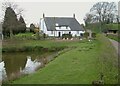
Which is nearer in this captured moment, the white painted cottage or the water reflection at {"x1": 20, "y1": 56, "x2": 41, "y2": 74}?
the water reflection at {"x1": 20, "y1": 56, "x2": 41, "y2": 74}

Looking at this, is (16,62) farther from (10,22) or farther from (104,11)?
(104,11)

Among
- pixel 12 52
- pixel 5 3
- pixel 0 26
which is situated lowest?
pixel 12 52

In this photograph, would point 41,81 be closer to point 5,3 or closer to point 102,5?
point 5,3

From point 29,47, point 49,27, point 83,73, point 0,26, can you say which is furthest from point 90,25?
point 83,73

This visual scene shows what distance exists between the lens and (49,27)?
67.6 m

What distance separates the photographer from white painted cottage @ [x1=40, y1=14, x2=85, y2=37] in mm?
67812

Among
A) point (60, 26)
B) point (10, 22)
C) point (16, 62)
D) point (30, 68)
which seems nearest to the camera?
point (30, 68)

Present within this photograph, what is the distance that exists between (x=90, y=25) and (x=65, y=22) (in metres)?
10.3

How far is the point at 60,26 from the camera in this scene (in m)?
68.8

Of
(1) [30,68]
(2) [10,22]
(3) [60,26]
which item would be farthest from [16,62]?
(3) [60,26]

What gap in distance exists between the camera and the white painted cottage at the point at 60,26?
67812mm

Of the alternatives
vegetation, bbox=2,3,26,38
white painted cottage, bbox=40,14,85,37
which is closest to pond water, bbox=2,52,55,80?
vegetation, bbox=2,3,26,38

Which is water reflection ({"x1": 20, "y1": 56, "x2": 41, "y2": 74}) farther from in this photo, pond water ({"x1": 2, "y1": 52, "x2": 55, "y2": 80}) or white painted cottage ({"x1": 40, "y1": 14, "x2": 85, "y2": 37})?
white painted cottage ({"x1": 40, "y1": 14, "x2": 85, "y2": 37})

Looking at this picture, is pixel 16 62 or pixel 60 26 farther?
pixel 60 26
